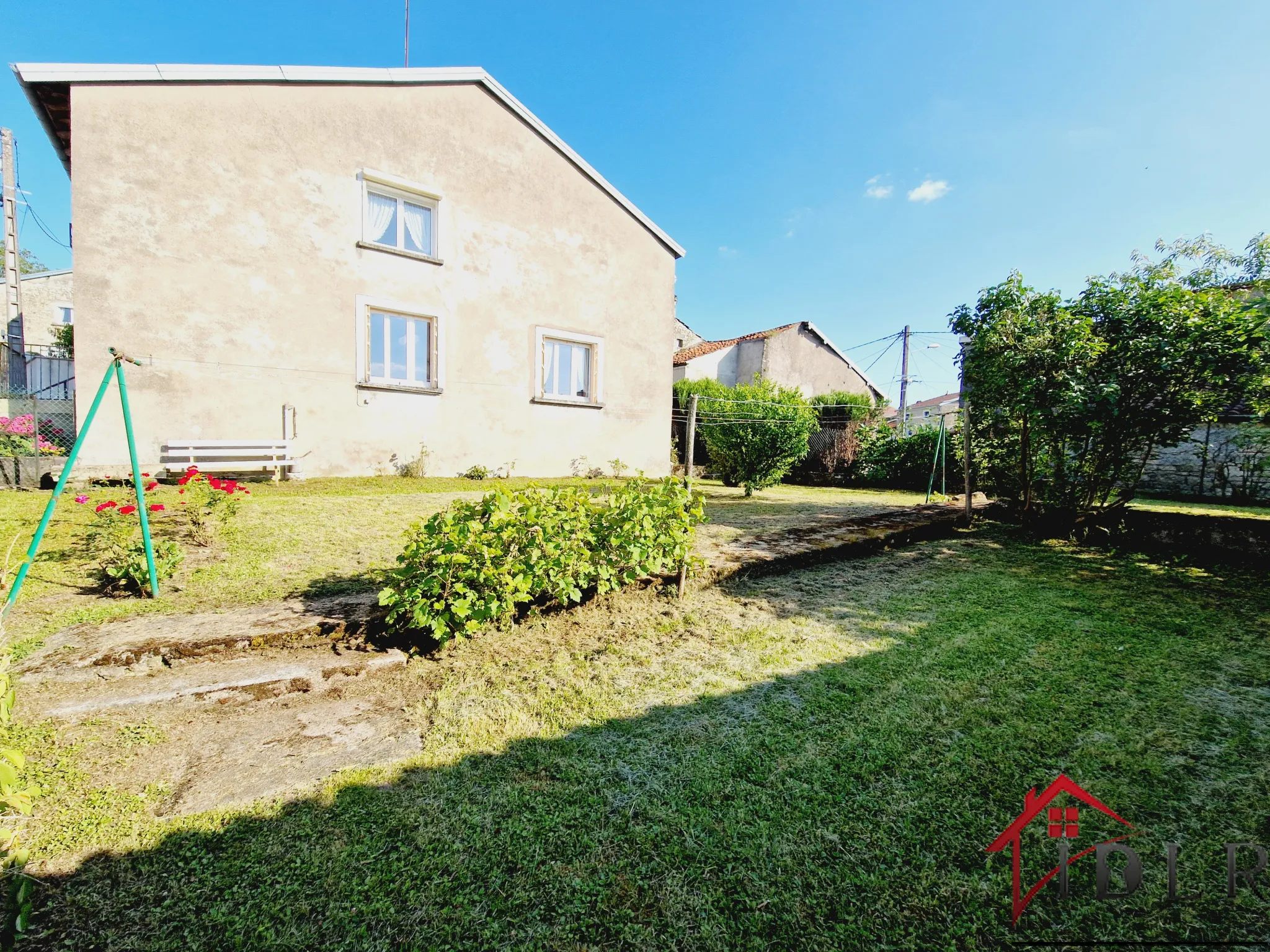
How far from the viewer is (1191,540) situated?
5.40 meters

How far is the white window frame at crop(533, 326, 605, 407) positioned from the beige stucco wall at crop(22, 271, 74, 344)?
82.9ft

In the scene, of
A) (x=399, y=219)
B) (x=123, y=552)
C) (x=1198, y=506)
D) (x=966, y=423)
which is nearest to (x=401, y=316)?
(x=399, y=219)

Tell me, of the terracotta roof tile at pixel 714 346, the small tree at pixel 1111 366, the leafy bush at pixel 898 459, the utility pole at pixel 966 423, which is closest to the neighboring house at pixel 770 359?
the terracotta roof tile at pixel 714 346

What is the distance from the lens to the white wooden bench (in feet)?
24.3

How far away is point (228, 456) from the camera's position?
25.2ft

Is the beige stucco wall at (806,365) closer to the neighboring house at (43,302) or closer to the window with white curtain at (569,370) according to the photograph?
the window with white curtain at (569,370)

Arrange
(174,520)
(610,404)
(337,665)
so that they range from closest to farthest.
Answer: (337,665) → (174,520) → (610,404)

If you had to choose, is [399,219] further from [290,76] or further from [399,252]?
[290,76]

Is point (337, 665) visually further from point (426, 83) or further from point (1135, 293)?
point (426, 83)

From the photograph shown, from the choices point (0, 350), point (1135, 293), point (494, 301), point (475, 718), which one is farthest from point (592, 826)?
point (0, 350)

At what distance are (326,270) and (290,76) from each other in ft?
9.21

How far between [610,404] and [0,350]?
532 inches

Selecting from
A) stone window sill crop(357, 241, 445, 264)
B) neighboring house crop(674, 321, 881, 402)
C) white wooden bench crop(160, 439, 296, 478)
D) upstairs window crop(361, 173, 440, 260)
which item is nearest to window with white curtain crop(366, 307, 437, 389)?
stone window sill crop(357, 241, 445, 264)

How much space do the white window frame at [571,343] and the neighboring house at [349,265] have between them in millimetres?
41
